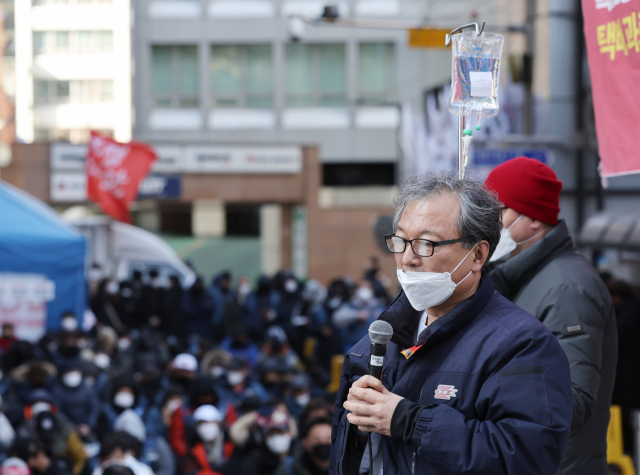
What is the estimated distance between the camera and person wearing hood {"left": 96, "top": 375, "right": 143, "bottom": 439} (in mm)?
8219

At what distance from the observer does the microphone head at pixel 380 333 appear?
2.06 metres

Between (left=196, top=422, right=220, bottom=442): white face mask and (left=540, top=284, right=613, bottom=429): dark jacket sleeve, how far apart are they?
15.9 feet

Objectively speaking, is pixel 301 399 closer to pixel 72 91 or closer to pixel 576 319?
pixel 576 319

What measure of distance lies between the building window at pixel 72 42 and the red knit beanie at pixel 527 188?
26508 millimetres

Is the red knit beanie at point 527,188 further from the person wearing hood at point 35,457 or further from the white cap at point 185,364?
the white cap at point 185,364

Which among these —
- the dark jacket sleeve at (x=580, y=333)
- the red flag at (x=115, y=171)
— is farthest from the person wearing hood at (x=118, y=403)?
the red flag at (x=115, y=171)

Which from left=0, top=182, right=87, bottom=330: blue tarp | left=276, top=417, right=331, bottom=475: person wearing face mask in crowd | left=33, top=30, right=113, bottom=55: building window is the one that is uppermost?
left=33, top=30, right=113, bottom=55: building window

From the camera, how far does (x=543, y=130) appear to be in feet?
41.2

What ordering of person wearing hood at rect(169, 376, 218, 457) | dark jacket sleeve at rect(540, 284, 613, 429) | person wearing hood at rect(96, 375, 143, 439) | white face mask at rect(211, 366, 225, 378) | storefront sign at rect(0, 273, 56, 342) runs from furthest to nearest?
storefront sign at rect(0, 273, 56, 342) → white face mask at rect(211, 366, 225, 378) → person wearing hood at rect(96, 375, 143, 439) → person wearing hood at rect(169, 376, 218, 457) → dark jacket sleeve at rect(540, 284, 613, 429)

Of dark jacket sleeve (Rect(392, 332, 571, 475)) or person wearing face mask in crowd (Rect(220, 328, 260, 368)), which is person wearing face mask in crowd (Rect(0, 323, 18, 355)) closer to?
person wearing face mask in crowd (Rect(220, 328, 260, 368))

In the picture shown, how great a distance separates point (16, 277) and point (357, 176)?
1448cm

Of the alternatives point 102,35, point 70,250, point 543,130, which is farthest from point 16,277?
point 102,35

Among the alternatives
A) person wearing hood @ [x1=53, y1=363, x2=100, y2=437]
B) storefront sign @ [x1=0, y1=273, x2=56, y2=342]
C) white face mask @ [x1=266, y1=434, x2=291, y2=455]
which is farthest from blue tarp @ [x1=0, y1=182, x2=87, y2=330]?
white face mask @ [x1=266, y1=434, x2=291, y2=455]

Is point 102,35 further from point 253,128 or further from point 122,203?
point 122,203
